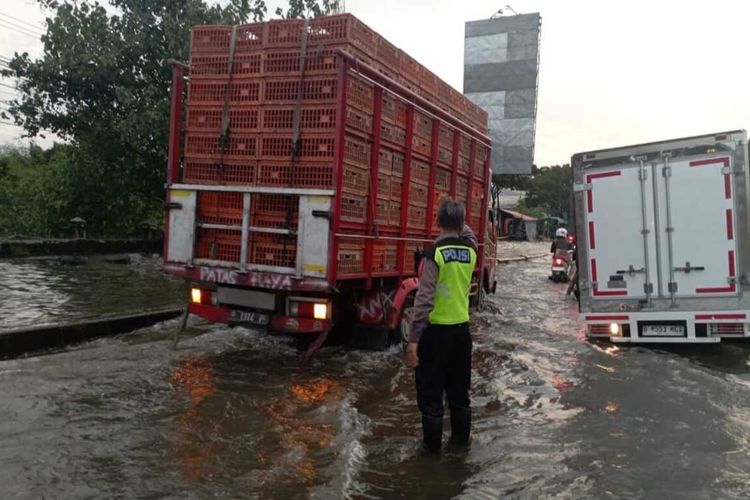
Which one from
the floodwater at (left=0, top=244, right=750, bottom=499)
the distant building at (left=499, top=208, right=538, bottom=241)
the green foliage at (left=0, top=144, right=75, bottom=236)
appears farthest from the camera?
the distant building at (left=499, top=208, right=538, bottom=241)

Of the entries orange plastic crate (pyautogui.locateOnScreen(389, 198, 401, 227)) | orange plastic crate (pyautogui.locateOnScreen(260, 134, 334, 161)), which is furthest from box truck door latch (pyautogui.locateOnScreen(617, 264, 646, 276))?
orange plastic crate (pyautogui.locateOnScreen(260, 134, 334, 161))

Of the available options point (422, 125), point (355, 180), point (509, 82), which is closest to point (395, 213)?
point (355, 180)

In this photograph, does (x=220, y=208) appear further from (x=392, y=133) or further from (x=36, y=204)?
(x=36, y=204)

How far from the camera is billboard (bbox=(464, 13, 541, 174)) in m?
25.3

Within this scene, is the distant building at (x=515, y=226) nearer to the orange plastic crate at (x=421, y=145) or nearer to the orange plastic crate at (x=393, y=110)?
the orange plastic crate at (x=421, y=145)

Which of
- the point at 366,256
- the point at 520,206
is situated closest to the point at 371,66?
the point at 366,256

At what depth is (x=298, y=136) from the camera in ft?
18.9

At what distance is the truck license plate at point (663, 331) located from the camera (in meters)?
7.32

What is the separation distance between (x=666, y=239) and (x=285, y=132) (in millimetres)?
4929

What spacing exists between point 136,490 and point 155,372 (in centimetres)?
260

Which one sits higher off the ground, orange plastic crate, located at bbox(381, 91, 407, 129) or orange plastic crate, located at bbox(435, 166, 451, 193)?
orange plastic crate, located at bbox(381, 91, 407, 129)

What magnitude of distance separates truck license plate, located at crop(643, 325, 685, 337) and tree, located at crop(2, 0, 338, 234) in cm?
1154

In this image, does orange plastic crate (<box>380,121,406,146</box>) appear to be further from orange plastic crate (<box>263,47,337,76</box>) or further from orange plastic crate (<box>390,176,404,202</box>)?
orange plastic crate (<box>263,47,337,76</box>)

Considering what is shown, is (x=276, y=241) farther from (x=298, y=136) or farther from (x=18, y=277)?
Result: (x=18, y=277)
